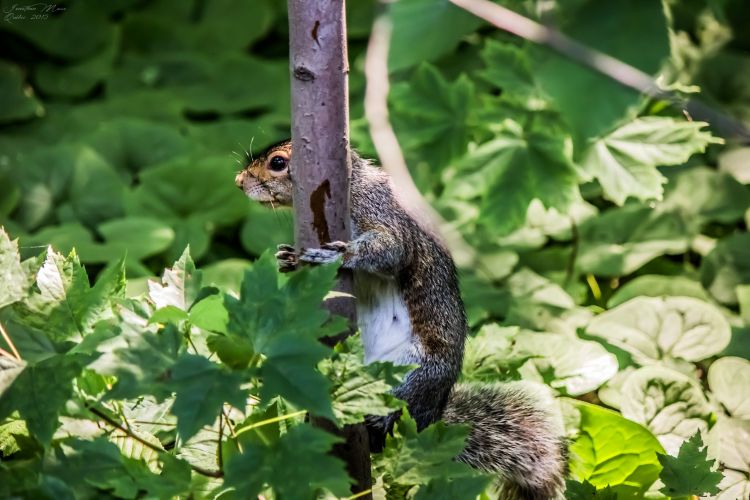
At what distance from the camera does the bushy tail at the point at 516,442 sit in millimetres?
Result: 1747

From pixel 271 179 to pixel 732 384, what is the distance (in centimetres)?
106

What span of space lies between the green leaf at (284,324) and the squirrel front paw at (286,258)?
286mm

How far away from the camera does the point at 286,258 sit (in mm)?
1559

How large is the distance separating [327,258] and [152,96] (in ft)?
9.38

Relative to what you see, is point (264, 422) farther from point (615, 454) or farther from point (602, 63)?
point (615, 454)

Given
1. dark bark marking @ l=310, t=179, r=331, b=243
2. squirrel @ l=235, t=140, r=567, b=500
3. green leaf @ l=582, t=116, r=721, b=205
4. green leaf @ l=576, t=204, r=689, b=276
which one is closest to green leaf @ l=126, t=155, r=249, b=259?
green leaf @ l=576, t=204, r=689, b=276

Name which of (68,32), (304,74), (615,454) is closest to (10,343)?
(304,74)

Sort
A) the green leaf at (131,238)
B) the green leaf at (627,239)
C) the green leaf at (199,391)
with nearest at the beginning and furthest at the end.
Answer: the green leaf at (199,391) → the green leaf at (627,239) → the green leaf at (131,238)

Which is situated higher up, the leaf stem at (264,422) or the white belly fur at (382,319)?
the leaf stem at (264,422)

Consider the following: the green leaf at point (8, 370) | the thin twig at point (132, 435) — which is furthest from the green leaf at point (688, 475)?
the green leaf at point (8, 370)

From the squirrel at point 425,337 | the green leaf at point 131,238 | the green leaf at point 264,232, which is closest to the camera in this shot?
the squirrel at point 425,337

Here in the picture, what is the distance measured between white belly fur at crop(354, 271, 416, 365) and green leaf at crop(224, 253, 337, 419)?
0.57 meters

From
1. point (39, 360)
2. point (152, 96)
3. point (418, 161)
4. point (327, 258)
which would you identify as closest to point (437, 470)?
point (327, 258)

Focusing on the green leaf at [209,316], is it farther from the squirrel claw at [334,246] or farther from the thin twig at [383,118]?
the thin twig at [383,118]
